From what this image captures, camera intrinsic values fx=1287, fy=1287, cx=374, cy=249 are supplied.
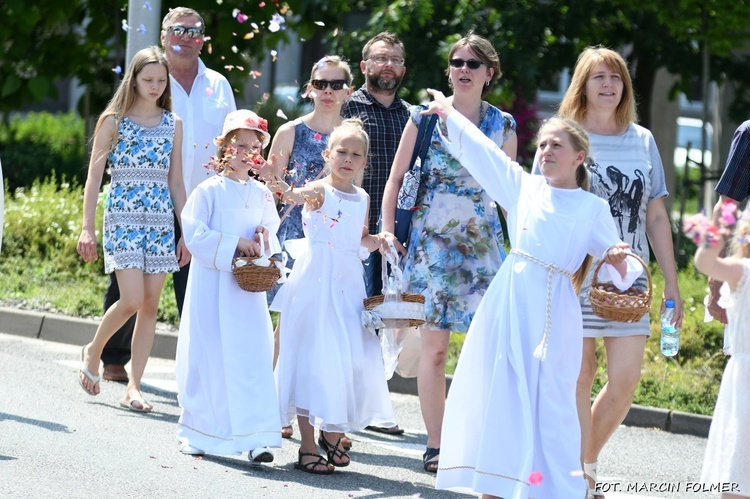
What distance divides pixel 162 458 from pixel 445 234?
6.01ft

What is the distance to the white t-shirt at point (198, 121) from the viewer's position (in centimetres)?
797

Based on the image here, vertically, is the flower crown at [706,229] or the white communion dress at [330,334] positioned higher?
the flower crown at [706,229]

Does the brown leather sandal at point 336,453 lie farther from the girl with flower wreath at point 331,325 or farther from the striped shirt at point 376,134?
the striped shirt at point 376,134

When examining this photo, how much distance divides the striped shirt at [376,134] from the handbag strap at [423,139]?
88 cm

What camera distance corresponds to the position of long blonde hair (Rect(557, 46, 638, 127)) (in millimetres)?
6245

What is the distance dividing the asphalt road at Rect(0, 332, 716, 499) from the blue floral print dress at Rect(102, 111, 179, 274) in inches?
36.5

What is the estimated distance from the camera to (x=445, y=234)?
6.70 meters

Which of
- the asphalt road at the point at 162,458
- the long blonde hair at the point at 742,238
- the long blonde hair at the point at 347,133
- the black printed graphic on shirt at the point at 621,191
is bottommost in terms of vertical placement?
the asphalt road at the point at 162,458

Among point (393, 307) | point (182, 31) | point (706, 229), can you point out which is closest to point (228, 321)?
point (393, 307)

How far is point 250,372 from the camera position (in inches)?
251

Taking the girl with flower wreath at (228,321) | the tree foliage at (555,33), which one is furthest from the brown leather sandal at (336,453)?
the tree foliage at (555,33)

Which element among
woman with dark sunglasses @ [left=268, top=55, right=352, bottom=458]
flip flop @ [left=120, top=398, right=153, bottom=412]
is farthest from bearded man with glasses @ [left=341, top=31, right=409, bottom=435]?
flip flop @ [left=120, top=398, right=153, bottom=412]

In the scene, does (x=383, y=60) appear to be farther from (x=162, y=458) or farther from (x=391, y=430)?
(x=162, y=458)

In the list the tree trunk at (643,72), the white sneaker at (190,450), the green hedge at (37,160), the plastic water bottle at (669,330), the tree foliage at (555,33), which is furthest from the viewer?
the green hedge at (37,160)
